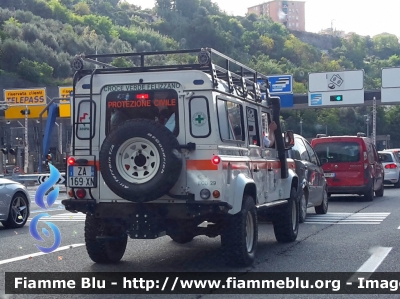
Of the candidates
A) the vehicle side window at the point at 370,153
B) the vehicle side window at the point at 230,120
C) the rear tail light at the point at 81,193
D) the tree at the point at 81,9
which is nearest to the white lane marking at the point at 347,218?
the vehicle side window at the point at 370,153

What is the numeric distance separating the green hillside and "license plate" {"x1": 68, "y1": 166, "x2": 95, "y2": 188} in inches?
2123

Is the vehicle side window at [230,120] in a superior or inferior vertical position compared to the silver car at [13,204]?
superior

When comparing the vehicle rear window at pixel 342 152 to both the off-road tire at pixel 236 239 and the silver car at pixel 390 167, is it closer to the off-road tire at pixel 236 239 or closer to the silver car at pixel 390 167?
the silver car at pixel 390 167

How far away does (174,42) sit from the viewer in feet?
392

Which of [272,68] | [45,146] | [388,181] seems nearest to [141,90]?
[45,146]

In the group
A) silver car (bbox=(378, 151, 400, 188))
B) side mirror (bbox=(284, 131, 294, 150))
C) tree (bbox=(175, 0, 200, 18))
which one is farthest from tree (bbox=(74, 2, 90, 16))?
side mirror (bbox=(284, 131, 294, 150))

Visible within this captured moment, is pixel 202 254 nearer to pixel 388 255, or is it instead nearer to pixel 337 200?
pixel 388 255

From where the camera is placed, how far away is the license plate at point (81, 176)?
8406 mm

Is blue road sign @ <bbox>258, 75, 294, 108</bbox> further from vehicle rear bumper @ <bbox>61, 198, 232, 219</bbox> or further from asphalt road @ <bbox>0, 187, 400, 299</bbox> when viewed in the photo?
vehicle rear bumper @ <bbox>61, 198, 232, 219</bbox>

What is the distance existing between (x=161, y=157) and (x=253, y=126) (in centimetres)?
241

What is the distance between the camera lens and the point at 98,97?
8.57 metres

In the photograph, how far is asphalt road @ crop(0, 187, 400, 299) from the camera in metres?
8.87

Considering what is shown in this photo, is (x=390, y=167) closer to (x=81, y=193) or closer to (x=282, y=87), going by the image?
(x=282, y=87)

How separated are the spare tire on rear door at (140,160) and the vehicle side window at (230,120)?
2.44ft
